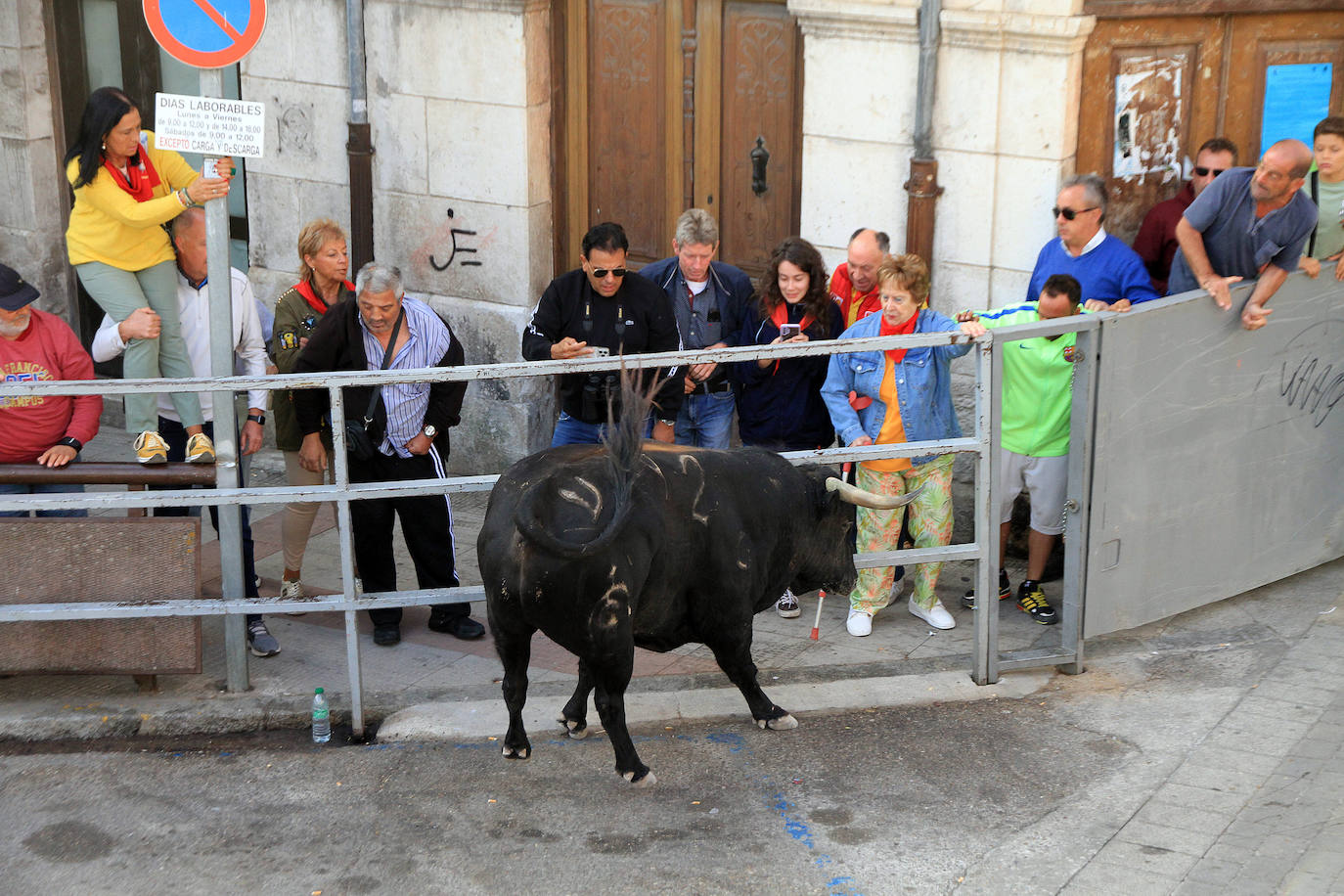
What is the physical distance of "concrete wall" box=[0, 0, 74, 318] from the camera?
31.8ft

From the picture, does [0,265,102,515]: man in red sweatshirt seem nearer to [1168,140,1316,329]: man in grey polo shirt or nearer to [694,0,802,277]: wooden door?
[694,0,802,277]: wooden door

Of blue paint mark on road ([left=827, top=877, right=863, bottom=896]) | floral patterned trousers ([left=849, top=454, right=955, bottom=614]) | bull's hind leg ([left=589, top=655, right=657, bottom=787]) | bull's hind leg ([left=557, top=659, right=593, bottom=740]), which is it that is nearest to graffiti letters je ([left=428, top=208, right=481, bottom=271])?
floral patterned trousers ([left=849, top=454, right=955, bottom=614])

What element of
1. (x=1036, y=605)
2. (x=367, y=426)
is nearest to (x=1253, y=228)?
(x=1036, y=605)

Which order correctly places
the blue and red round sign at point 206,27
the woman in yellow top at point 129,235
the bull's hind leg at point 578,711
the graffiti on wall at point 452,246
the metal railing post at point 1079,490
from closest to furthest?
the blue and red round sign at point 206,27 → the bull's hind leg at point 578,711 → the metal railing post at point 1079,490 → the woman in yellow top at point 129,235 → the graffiti on wall at point 452,246

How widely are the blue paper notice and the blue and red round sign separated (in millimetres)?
4962

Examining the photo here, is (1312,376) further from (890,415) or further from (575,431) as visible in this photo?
(575,431)

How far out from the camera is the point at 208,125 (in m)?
5.54

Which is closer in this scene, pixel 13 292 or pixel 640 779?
pixel 640 779

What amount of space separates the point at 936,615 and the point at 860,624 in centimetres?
37

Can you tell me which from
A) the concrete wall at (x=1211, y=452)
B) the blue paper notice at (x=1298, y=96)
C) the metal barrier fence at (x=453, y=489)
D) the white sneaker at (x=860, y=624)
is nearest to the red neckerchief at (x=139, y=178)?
the metal barrier fence at (x=453, y=489)

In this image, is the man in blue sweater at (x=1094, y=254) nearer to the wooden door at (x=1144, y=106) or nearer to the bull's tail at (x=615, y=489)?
the wooden door at (x=1144, y=106)

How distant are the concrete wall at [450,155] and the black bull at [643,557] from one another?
11.3ft

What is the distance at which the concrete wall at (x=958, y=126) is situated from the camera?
23.7 ft

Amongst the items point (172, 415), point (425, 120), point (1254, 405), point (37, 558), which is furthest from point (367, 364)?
point (1254, 405)
